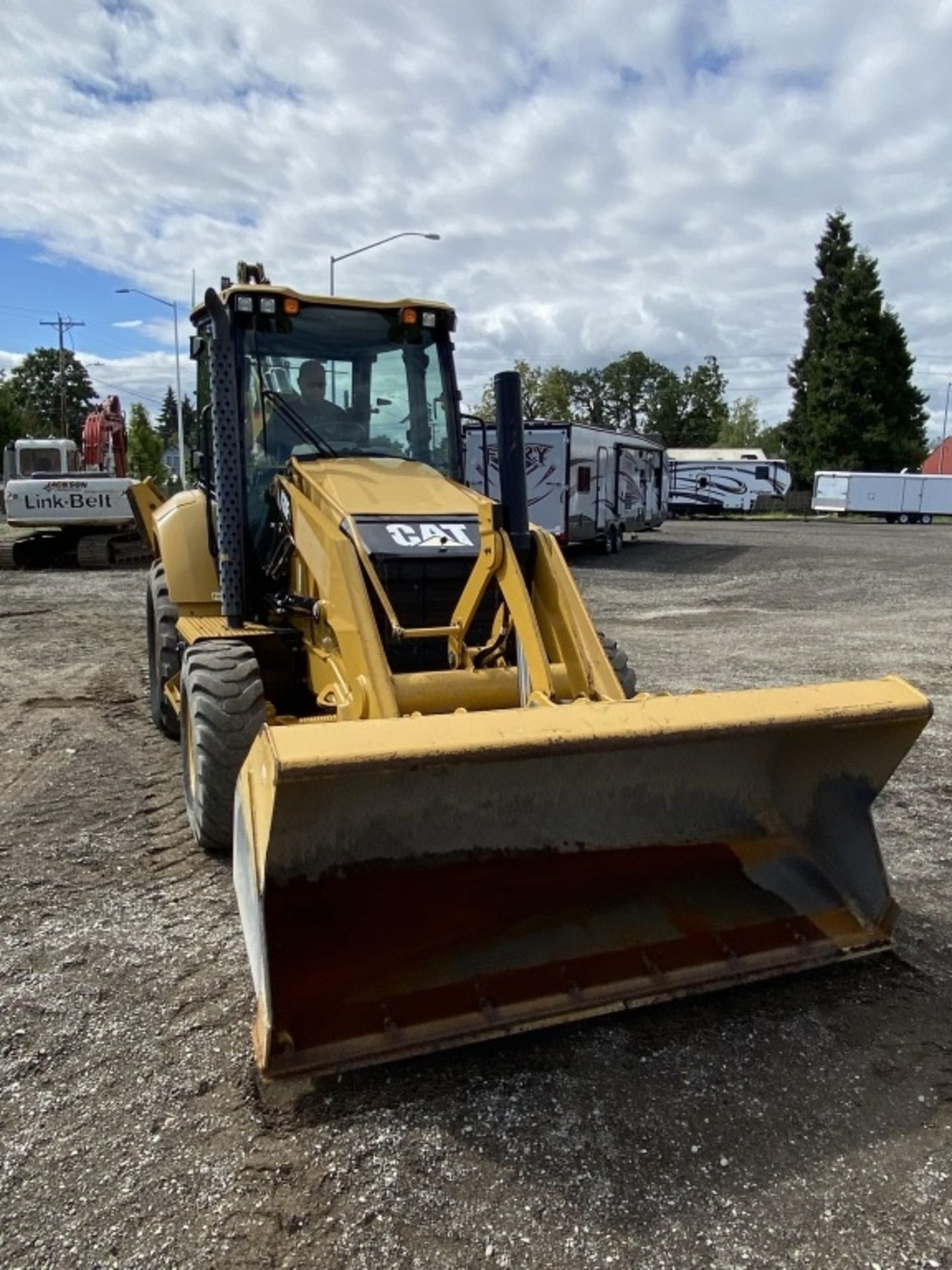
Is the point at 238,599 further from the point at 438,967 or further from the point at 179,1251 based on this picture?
the point at 179,1251

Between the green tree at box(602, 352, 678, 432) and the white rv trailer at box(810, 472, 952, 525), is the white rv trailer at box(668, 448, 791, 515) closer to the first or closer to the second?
the white rv trailer at box(810, 472, 952, 525)

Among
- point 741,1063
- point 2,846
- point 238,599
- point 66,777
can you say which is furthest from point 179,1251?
point 66,777

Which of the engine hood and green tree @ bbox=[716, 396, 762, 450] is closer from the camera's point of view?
the engine hood

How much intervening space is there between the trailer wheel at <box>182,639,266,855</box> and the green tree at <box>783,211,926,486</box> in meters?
50.8

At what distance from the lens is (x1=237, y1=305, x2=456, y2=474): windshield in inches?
209

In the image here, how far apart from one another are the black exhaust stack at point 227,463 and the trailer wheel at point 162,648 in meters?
0.88

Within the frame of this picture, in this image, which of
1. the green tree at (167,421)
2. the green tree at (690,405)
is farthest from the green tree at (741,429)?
the green tree at (167,421)

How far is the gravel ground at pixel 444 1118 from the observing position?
93.0 inches

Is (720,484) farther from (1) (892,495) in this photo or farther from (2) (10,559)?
(2) (10,559)

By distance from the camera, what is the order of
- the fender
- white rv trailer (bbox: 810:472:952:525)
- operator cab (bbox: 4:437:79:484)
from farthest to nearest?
1. white rv trailer (bbox: 810:472:952:525)
2. operator cab (bbox: 4:437:79:484)
3. the fender

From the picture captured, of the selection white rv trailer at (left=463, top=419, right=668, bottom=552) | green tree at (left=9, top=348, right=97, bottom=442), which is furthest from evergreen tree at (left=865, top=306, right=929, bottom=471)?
green tree at (left=9, top=348, right=97, bottom=442)

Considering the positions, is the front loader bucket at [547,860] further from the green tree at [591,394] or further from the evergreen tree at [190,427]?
the green tree at [591,394]

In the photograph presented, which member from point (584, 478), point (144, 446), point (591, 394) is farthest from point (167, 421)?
point (584, 478)

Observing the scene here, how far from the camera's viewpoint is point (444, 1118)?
9.17 feet
